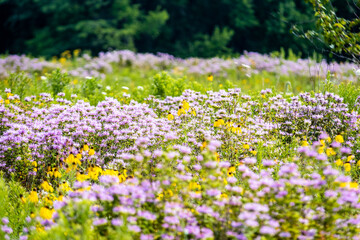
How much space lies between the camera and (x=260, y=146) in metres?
3.88

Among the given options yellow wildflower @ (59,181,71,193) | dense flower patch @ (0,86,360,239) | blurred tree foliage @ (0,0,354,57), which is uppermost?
dense flower patch @ (0,86,360,239)

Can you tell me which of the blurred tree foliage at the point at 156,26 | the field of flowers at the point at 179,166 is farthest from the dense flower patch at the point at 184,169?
the blurred tree foliage at the point at 156,26

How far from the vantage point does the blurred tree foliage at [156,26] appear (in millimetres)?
16094

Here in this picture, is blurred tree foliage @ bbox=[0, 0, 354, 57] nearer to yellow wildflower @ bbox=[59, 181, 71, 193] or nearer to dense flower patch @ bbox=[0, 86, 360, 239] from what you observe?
dense flower patch @ bbox=[0, 86, 360, 239]

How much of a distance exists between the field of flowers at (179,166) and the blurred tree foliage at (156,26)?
32.2ft

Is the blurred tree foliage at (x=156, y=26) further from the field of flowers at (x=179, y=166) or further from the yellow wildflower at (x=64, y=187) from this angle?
the yellow wildflower at (x=64, y=187)

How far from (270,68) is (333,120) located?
7228mm

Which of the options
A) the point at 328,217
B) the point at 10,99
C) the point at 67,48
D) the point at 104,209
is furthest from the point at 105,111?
the point at 67,48

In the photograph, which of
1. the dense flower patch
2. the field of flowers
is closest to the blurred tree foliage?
the field of flowers

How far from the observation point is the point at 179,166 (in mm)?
2416

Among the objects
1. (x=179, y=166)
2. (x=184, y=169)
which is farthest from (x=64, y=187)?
(x=179, y=166)

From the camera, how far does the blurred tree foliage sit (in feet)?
52.8

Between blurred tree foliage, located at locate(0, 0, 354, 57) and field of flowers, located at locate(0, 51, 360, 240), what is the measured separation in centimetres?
980

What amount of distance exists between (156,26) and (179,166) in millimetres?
14758
